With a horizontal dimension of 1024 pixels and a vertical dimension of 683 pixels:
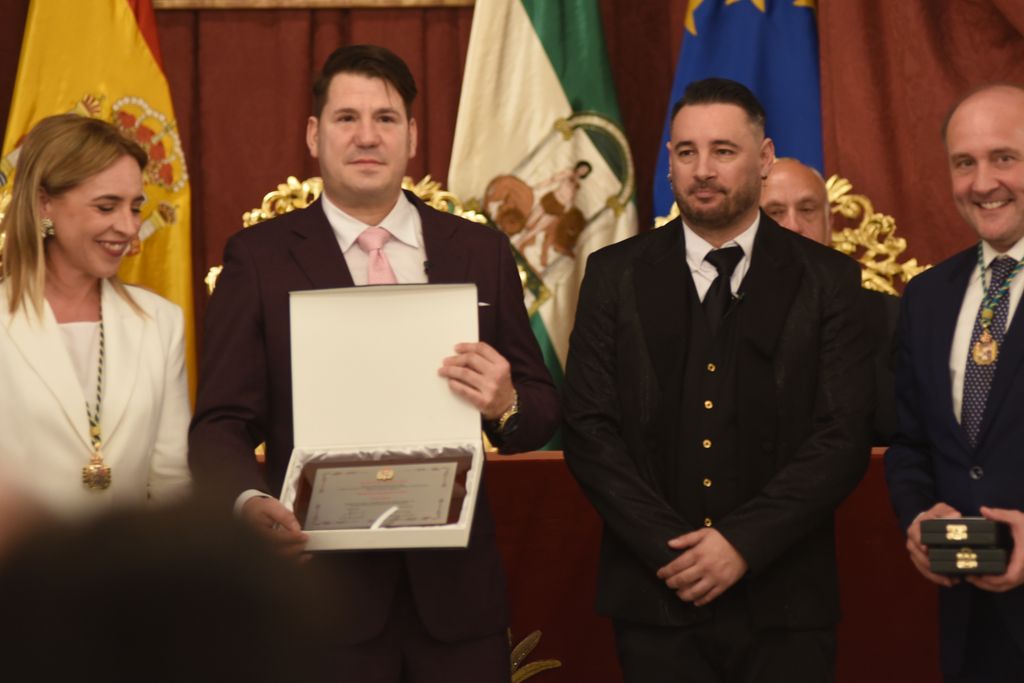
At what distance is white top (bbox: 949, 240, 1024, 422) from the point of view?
2400 mm

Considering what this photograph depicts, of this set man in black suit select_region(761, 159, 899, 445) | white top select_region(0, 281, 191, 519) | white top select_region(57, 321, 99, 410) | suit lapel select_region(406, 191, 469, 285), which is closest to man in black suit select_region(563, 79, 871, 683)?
suit lapel select_region(406, 191, 469, 285)

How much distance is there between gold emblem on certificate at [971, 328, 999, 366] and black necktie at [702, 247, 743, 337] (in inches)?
18.8

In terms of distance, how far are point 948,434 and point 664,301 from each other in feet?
1.95

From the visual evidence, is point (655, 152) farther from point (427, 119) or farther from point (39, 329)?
point (39, 329)

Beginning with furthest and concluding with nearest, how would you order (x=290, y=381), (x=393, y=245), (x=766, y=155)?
(x=766, y=155) → (x=393, y=245) → (x=290, y=381)

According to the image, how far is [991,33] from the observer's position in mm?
4523

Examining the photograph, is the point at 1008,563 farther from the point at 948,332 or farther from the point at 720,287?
the point at 720,287

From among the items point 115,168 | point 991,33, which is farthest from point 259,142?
point 991,33

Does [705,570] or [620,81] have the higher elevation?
[620,81]

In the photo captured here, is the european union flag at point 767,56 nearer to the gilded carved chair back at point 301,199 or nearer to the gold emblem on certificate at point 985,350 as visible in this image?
the gilded carved chair back at point 301,199

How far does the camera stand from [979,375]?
7.78 feet

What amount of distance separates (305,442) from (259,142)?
282cm

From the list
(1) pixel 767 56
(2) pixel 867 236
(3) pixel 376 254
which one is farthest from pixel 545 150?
(3) pixel 376 254

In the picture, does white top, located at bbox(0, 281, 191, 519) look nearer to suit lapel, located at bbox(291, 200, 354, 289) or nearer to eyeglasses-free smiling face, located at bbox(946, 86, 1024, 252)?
suit lapel, located at bbox(291, 200, 354, 289)
